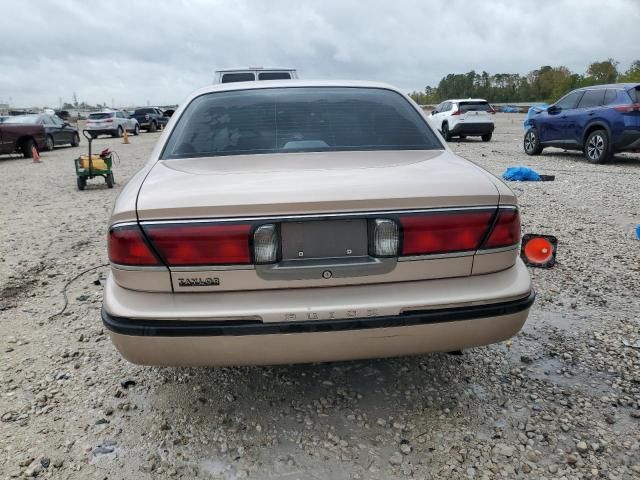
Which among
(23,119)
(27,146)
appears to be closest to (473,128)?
(27,146)

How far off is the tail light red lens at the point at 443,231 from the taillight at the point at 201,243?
639 mm

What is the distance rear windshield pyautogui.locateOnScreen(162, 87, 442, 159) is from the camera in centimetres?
264

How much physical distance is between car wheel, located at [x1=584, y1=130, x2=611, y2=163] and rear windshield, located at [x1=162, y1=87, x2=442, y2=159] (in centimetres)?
942

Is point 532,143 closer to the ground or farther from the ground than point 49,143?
farther from the ground

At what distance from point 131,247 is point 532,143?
12809 millimetres

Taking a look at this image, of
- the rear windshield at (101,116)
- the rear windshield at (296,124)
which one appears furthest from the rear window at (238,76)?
the rear windshield at (101,116)

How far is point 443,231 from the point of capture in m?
1.99

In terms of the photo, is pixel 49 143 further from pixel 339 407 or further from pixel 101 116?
pixel 339 407

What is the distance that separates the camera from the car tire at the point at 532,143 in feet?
41.1

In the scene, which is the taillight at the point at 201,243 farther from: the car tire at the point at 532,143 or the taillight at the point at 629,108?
the car tire at the point at 532,143

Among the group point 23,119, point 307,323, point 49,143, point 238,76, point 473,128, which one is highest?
point 238,76

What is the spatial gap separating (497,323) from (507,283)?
178 millimetres

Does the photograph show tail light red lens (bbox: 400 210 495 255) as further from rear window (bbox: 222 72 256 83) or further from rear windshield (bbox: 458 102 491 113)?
rear windshield (bbox: 458 102 491 113)

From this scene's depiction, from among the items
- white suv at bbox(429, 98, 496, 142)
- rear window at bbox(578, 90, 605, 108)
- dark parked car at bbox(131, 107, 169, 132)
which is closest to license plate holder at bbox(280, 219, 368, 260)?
rear window at bbox(578, 90, 605, 108)
